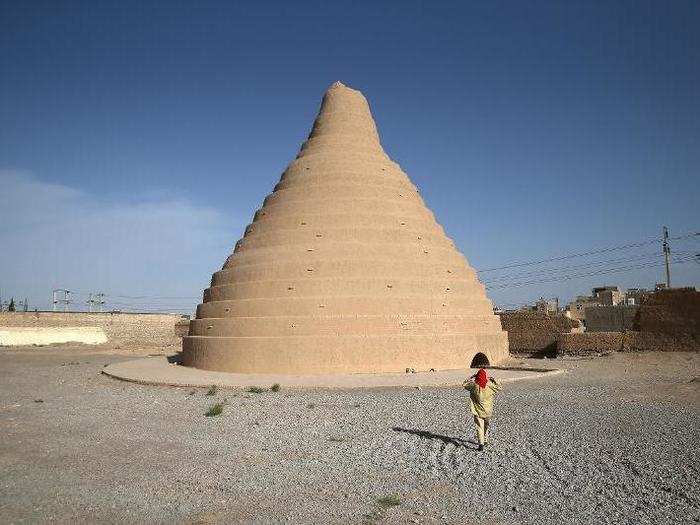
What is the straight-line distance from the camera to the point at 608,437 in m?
8.53

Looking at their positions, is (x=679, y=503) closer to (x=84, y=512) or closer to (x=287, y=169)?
(x=84, y=512)

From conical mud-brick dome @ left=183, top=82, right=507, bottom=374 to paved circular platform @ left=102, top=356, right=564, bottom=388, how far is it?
2.49 feet

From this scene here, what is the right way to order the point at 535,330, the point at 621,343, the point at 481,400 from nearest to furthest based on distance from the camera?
the point at 481,400 → the point at 621,343 → the point at 535,330

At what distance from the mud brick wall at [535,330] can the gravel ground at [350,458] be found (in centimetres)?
1318

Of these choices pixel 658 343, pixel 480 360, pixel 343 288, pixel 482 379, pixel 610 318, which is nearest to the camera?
pixel 482 379

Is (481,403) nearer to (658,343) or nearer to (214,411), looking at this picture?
(214,411)

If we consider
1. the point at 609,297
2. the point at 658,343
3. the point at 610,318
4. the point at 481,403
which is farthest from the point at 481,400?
the point at 609,297

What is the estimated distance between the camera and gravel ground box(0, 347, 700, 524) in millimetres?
5629

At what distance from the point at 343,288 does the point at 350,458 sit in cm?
1042

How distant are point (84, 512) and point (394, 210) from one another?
1639 cm

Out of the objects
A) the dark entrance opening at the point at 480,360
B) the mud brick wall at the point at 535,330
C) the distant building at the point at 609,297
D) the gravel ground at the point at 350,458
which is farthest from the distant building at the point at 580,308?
the gravel ground at the point at 350,458

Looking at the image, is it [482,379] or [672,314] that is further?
[672,314]

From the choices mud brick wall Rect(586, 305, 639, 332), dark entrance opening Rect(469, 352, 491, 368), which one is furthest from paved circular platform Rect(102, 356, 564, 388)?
mud brick wall Rect(586, 305, 639, 332)

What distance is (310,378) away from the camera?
50.6 ft
